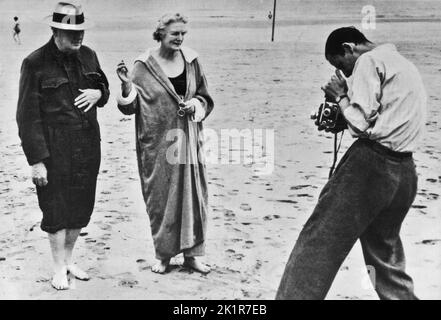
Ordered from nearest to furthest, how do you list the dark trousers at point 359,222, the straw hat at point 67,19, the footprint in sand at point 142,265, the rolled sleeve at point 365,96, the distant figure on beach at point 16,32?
the rolled sleeve at point 365,96 < the dark trousers at point 359,222 < the straw hat at point 67,19 < the footprint in sand at point 142,265 < the distant figure on beach at point 16,32

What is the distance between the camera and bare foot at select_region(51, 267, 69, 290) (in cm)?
502

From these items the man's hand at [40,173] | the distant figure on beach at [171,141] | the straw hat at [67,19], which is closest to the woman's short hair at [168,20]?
the distant figure on beach at [171,141]

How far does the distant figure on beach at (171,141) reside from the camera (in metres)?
5.11

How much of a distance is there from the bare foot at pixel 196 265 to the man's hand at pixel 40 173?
1.20 m

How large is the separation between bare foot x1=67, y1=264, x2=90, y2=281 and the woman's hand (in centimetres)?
130

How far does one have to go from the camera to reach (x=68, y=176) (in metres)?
5.03

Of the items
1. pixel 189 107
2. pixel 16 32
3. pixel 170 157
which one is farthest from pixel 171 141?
pixel 16 32

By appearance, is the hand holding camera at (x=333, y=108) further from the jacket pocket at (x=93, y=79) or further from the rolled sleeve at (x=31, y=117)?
the rolled sleeve at (x=31, y=117)

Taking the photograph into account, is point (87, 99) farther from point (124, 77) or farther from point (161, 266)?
point (161, 266)

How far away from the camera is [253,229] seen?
6324 millimetres

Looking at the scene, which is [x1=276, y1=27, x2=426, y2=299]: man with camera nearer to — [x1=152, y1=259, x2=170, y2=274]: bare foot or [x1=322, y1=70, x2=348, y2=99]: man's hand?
[x1=322, y1=70, x2=348, y2=99]: man's hand

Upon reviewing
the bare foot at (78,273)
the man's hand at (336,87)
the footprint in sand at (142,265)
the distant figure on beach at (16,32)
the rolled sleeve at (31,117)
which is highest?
the man's hand at (336,87)

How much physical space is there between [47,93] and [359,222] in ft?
7.30

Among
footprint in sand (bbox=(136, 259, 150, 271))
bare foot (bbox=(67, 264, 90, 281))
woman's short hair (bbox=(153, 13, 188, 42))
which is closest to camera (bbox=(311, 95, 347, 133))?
woman's short hair (bbox=(153, 13, 188, 42))
